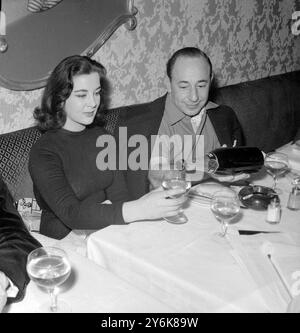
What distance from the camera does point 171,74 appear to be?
226 cm

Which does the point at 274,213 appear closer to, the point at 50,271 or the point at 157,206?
the point at 157,206

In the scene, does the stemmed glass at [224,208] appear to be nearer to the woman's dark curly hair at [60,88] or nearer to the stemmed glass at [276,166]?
the stemmed glass at [276,166]

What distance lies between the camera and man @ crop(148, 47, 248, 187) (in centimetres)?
218

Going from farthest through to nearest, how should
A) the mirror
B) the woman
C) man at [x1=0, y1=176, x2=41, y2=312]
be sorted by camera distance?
the mirror → the woman → man at [x1=0, y1=176, x2=41, y2=312]

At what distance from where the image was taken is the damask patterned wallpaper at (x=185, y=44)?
2.55 meters

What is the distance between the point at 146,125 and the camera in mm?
2297

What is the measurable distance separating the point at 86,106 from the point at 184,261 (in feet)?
3.03

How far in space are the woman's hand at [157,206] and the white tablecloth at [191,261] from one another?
0.04m

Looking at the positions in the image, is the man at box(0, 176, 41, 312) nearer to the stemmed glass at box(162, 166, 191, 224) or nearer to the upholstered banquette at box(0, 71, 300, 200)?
the upholstered banquette at box(0, 71, 300, 200)

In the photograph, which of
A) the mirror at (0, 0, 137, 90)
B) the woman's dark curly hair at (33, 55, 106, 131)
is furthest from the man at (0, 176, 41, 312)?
the mirror at (0, 0, 137, 90)

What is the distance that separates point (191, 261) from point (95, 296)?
33 cm

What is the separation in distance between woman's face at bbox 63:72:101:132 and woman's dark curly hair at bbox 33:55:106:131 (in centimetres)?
2

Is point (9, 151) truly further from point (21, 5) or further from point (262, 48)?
point (262, 48)
